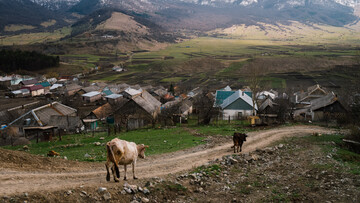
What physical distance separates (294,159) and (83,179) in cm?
1304

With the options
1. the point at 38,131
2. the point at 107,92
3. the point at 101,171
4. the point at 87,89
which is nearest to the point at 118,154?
the point at 101,171

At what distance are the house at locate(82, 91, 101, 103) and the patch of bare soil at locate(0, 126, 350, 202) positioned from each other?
174 ft

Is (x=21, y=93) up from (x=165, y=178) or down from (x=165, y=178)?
down

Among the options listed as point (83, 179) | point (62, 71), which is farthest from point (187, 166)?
point (62, 71)

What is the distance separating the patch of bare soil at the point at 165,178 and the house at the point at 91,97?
52.9m

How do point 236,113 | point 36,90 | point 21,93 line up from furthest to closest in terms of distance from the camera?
1. point 36,90
2. point 21,93
3. point 236,113

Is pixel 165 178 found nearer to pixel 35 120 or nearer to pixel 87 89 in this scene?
pixel 35 120

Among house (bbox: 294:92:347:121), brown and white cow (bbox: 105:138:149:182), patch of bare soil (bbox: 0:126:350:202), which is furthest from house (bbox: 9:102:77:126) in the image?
house (bbox: 294:92:347:121)

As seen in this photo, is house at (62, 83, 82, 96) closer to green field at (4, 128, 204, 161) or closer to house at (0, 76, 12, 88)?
house at (0, 76, 12, 88)

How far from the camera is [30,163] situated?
43.8 feet

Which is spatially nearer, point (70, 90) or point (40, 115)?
point (40, 115)

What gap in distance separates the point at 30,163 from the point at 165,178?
7.10 metres

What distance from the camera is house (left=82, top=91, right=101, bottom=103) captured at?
65875 millimetres

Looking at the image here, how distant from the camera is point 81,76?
365 feet
